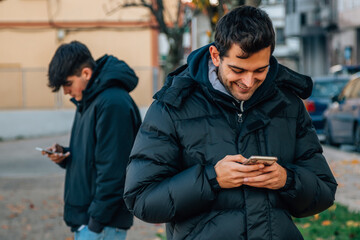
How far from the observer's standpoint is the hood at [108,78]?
3.99 metres

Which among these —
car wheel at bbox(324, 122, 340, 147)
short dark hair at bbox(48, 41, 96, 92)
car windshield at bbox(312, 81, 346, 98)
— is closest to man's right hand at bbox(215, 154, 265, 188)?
short dark hair at bbox(48, 41, 96, 92)

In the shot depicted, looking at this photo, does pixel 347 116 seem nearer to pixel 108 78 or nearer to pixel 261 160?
pixel 108 78

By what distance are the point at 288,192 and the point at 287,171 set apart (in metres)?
0.08

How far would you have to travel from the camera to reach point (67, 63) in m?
4.02

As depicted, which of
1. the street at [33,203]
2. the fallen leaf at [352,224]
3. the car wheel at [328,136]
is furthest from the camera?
the car wheel at [328,136]

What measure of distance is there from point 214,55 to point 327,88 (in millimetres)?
14536

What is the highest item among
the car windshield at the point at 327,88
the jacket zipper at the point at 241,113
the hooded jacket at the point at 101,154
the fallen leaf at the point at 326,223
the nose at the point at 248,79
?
the nose at the point at 248,79

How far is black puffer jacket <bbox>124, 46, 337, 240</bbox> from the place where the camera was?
8.35 feet

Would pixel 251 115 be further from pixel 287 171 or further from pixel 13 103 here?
pixel 13 103

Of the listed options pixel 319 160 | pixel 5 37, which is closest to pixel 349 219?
pixel 319 160

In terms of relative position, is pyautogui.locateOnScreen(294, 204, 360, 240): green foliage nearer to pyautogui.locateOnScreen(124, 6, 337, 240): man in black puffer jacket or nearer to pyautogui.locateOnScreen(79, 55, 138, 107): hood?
pyautogui.locateOnScreen(79, 55, 138, 107): hood

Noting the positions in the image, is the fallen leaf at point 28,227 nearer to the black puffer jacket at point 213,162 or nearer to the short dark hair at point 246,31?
the black puffer jacket at point 213,162

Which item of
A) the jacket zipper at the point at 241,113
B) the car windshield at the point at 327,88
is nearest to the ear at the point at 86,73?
the jacket zipper at the point at 241,113

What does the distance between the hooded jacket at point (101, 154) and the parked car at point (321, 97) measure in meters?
12.6
